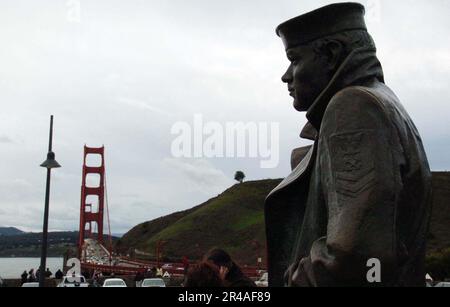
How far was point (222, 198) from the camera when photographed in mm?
97312

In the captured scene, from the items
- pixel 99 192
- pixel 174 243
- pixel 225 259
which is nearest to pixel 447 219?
pixel 174 243

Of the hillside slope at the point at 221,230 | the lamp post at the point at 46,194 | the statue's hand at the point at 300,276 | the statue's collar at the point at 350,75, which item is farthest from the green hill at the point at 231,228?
the statue's hand at the point at 300,276

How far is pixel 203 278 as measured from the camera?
9.68 feet

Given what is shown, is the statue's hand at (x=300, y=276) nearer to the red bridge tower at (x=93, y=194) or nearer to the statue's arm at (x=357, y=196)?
the statue's arm at (x=357, y=196)

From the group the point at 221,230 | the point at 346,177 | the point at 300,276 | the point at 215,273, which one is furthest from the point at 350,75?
the point at 221,230

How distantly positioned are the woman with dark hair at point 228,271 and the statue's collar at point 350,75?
0.88 metres

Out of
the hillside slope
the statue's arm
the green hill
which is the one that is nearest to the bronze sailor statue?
the statue's arm

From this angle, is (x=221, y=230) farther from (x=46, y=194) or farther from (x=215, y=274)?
(x=215, y=274)

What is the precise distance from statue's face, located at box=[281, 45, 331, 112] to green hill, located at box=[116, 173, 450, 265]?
59.4 m

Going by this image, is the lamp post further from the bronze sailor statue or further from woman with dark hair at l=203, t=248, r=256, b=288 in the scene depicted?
the bronze sailor statue

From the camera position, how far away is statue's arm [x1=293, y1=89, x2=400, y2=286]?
8.23 feet

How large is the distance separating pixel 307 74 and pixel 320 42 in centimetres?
17

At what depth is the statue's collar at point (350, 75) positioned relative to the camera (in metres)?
3.00
